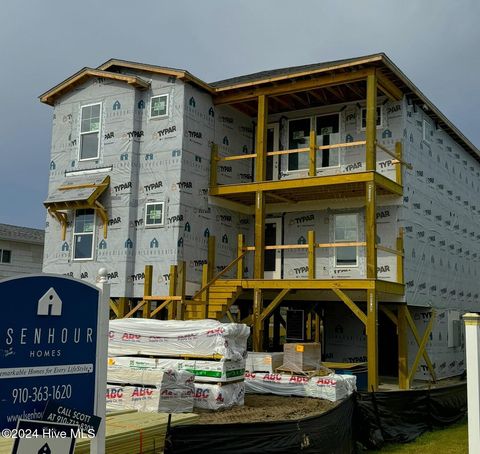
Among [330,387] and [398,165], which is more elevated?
[398,165]

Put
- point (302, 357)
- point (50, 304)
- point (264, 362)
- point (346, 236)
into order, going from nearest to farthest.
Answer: point (50, 304), point (302, 357), point (264, 362), point (346, 236)

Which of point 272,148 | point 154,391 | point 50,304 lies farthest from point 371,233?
point 50,304

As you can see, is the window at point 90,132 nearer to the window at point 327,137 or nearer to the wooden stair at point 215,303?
the wooden stair at point 215,303

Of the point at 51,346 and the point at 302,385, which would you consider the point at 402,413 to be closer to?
the point at 302,385

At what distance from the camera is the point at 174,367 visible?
543 inches

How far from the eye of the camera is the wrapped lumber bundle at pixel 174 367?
12.7 m

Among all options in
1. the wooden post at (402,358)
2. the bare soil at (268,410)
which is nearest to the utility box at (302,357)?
the bare soil at (268,410)

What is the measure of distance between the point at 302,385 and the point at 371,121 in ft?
24.4

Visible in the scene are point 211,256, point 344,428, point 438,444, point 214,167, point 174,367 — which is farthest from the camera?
point 214,167

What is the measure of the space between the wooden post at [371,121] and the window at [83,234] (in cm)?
916

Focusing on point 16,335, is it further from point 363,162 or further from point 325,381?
point 363,162

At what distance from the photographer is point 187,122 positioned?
62.6ft

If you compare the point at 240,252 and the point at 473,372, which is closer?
the point at 473,372

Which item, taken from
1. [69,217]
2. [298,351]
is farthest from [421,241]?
[69,217]
